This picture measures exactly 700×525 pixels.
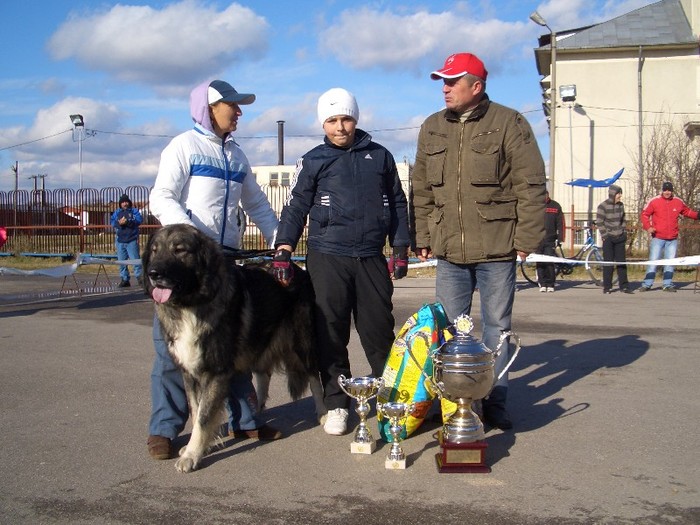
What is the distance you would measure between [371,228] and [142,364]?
3451 millimetres

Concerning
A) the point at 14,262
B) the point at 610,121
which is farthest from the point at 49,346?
the point at 610,121

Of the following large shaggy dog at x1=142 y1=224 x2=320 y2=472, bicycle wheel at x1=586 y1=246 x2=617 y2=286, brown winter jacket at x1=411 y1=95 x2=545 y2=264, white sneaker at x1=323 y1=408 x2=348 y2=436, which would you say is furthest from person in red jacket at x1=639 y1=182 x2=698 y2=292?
large shaggy dog at x1=142 y1=224 x2=320 y2=472

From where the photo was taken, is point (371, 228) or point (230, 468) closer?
point (230, 468)

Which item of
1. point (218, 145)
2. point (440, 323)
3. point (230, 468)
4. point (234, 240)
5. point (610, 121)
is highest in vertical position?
point (610, 121)

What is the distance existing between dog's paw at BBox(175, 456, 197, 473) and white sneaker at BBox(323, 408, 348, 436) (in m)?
1.02

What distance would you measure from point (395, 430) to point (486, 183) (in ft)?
5.57

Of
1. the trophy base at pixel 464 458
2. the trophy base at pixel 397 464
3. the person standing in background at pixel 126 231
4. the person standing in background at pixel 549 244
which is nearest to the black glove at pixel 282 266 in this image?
the trophy base at pixel 397 464

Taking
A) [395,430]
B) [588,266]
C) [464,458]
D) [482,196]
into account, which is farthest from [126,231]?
[464,458]

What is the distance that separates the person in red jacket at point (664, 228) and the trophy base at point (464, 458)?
35.9ft

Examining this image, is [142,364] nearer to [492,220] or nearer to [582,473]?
[492,220]

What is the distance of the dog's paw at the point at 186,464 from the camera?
13.4ft

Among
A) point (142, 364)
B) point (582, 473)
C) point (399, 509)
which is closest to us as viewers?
point (399, 509)

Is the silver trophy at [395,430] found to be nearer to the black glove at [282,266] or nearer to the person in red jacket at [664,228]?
the black glove at [282,266]

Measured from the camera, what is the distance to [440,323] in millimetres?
4848
